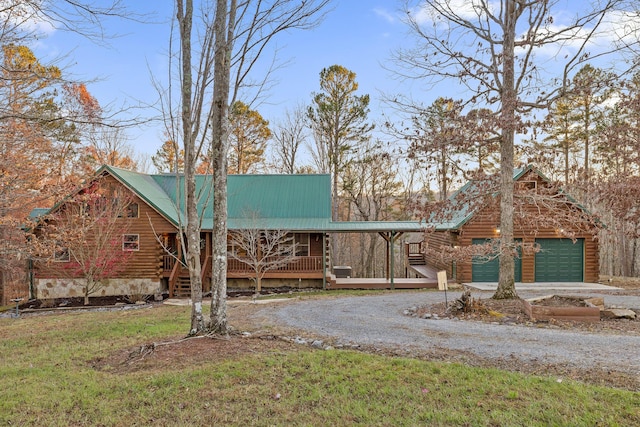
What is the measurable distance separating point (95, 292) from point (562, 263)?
22178mm

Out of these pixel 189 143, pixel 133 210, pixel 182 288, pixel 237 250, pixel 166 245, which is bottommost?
pixel 182 288

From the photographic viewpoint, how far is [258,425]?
4.14 metres

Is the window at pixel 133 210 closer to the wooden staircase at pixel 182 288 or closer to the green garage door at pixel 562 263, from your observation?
the wooden staircase at pixel 182 288

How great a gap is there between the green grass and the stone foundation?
1292 centimetres

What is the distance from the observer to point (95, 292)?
18.5 metres

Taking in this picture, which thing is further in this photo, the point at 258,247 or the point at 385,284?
the point at 385,284

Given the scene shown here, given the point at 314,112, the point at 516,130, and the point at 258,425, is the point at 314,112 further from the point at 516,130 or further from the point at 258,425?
the point at 258,425

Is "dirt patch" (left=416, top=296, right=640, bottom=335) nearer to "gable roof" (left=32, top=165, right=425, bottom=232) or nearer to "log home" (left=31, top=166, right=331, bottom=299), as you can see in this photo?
"gable roof" (left=32, top=165, right=425, bottom=232)

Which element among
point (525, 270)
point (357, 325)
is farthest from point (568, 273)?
point (357, 325)

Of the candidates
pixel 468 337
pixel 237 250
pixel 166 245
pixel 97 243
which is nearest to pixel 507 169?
pixel 468 337

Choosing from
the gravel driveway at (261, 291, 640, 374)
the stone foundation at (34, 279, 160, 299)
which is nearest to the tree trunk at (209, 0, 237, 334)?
the gravel driveway at (261, 291, 640, 374)

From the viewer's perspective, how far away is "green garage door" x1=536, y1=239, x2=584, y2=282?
63.9 ft

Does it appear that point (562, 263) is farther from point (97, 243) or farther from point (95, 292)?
point (95, 292)

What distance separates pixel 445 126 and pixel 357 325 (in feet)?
21.2
